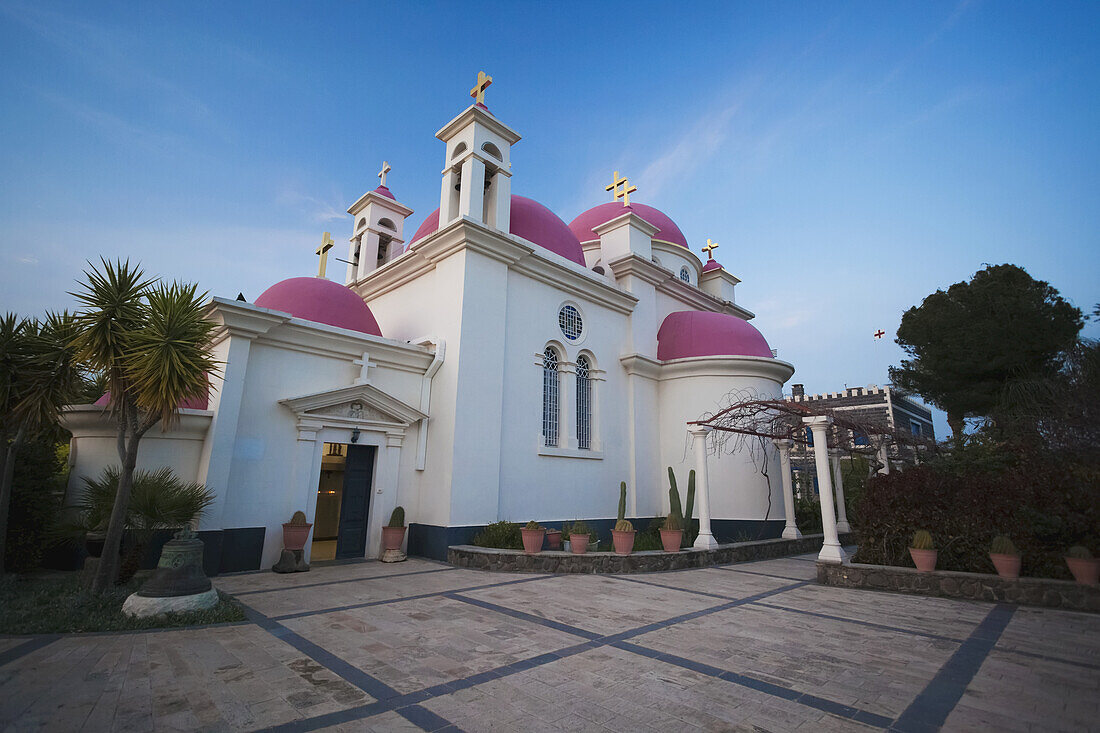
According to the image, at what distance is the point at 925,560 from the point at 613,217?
1397cm

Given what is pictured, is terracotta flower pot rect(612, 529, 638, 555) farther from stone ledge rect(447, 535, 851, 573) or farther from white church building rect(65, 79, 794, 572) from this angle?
white church building rect(65, 79, 794, 572)

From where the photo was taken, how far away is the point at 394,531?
10023 mm

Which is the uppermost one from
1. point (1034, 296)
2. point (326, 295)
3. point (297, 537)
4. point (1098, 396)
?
point (1034, 296)

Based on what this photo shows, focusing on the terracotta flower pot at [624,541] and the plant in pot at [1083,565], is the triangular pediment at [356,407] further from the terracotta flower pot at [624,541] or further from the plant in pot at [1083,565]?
the plant in pot at [1083,565]

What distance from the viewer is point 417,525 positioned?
1064 cm

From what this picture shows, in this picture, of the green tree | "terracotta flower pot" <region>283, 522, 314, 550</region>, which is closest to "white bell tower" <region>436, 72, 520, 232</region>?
"terracotta flower pot" <region>283, 522, 314, 550</region>

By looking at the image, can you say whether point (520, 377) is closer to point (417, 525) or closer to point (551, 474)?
point (551, 474)

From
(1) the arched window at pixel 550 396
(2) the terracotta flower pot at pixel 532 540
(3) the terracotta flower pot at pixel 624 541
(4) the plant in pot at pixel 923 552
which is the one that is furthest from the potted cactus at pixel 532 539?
(4) the plant in pot at pixel 923 552

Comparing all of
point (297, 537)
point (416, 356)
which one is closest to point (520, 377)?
point (416, 356)

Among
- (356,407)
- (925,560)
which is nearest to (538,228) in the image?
(356,407)

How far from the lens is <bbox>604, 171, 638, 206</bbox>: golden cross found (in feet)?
57.2

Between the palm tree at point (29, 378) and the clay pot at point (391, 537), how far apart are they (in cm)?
541

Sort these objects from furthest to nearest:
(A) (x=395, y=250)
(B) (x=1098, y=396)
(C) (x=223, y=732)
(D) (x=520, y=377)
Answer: (A) (x=395, y=250), (D) (x=520, y=377), (B) (x=1098, y=396), (C) (x=223, y=732)

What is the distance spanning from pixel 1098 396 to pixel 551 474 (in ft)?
39.7
